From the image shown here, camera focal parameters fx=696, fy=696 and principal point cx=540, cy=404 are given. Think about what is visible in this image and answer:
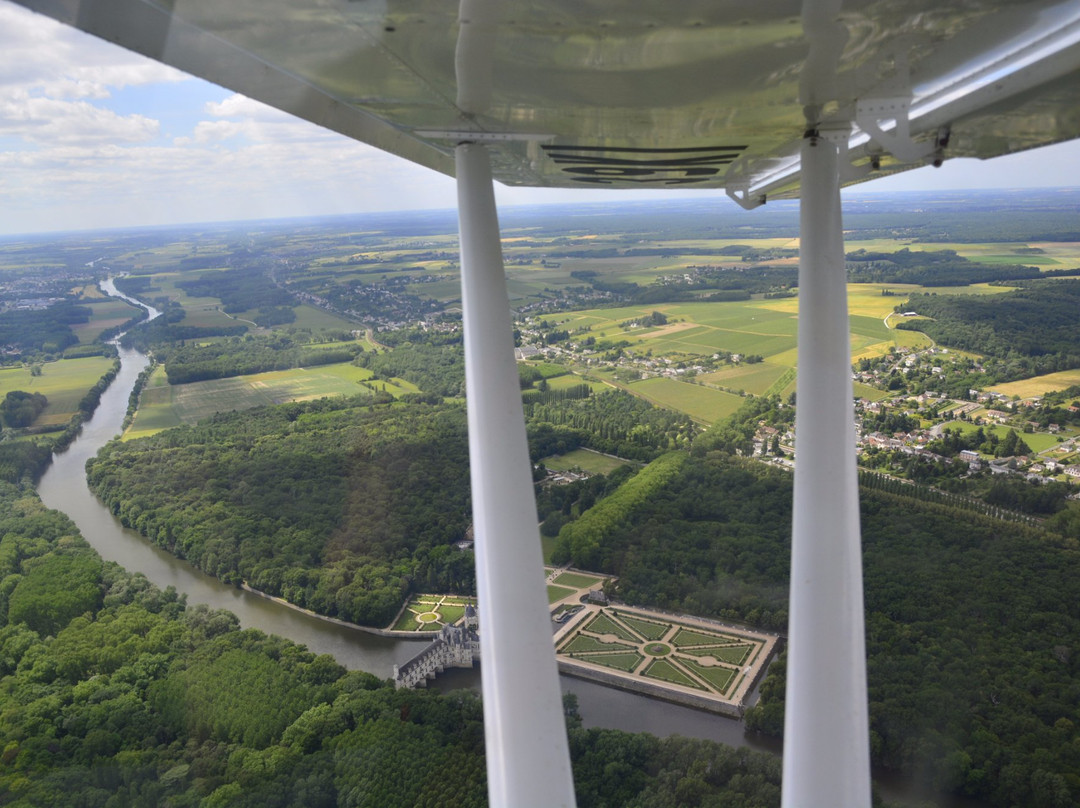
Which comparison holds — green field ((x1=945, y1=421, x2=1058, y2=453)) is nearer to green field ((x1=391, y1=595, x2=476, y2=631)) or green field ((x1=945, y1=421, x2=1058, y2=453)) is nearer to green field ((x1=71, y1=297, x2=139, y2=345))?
green field ((x1=391, y1=595, x2=476, y2=631))

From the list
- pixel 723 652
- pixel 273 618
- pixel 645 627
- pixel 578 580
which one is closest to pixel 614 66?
pixel 723 652

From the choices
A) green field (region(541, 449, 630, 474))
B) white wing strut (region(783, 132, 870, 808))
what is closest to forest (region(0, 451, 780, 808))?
white wing strut (region(783, 132, 870, 808))

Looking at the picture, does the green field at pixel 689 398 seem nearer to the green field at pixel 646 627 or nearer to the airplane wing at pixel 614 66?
the green field at pixel 646 627

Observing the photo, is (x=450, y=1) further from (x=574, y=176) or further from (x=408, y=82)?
(x=574, y=176)

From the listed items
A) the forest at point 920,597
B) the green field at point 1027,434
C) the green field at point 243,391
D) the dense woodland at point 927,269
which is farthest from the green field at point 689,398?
the dense woodland at point 927,269

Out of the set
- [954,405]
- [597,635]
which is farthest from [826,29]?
[954,405]

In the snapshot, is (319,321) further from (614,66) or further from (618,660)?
(614,66)

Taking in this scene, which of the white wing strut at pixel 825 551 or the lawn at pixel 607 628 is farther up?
the white wing strut at pixel 825 551
